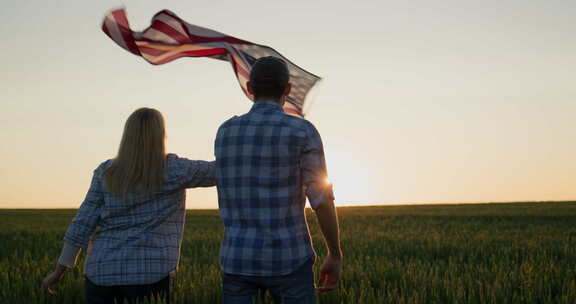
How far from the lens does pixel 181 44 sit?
17.5 ft

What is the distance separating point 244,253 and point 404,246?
8227 millimetres

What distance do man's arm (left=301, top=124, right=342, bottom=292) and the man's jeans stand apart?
0.44ft

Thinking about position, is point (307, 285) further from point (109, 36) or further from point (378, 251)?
point (378, 251)

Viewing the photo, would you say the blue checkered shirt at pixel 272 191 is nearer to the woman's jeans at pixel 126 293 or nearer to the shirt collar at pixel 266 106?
the shirt collar at pixel 266 106

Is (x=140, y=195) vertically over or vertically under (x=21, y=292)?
over

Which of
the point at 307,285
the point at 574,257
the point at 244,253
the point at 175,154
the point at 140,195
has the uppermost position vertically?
the point at 175,154

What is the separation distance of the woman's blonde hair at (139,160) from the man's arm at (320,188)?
1.29 m

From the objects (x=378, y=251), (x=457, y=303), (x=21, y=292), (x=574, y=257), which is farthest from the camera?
(x=378, y=251)

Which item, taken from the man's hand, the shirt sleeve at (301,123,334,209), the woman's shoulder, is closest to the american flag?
the woman's shoulder

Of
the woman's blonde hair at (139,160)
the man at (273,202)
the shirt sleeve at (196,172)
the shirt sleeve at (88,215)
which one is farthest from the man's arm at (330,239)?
the shirt sleeve at (88,215)

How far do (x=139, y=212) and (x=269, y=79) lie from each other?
58.5 inches

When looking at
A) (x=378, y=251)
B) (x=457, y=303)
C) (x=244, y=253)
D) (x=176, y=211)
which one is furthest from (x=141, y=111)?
(x=378, y=251)

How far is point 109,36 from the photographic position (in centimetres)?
515

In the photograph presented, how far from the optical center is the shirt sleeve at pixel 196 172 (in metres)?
3.61
